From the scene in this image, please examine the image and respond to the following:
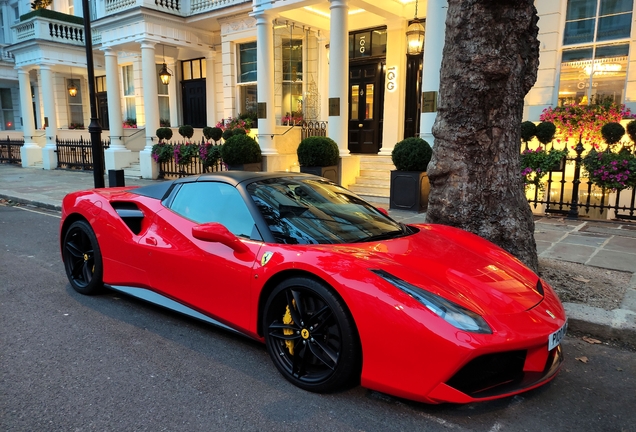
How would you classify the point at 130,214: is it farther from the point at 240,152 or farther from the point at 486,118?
the point at 240,152

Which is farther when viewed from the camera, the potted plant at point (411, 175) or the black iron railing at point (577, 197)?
the potted plant at point (411, 175)

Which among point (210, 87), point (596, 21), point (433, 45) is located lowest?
point (210, 87)

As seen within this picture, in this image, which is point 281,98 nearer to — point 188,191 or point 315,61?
point 315,61

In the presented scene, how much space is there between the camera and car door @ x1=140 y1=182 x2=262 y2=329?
3.19 m

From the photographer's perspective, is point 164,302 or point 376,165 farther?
point 376,165

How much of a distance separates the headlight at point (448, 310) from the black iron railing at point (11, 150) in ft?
90.7

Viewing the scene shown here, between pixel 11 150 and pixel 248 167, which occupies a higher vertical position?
pixel 248 167

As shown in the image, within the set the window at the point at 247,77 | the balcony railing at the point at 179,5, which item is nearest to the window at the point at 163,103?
the balcony railing at the point at 179,5

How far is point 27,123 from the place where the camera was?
2266cm

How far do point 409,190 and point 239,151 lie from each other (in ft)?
14.9

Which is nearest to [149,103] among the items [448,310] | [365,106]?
[365,106]

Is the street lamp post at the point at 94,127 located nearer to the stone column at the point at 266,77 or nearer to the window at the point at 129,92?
the stone column at the point at 266,77

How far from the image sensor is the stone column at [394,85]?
508 inches

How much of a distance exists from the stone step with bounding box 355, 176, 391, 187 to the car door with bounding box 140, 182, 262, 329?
8240 mm
